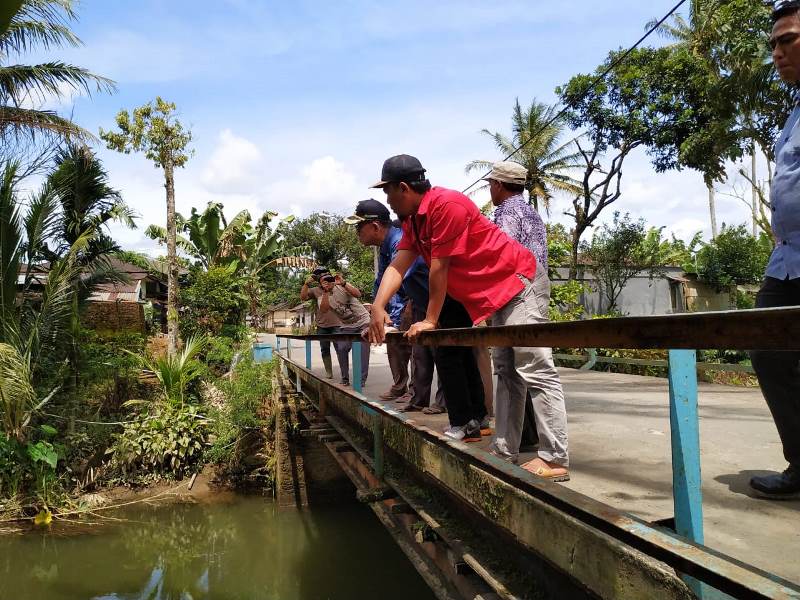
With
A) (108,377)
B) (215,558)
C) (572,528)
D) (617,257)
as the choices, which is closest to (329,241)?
(617,257)

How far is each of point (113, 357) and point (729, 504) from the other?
11959mm

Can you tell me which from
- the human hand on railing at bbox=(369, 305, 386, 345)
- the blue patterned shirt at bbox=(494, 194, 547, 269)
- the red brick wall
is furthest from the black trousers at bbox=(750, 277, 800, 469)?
the red brick wall

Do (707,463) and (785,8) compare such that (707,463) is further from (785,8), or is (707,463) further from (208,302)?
(208,302)

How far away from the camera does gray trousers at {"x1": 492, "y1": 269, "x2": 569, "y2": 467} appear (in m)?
2.51

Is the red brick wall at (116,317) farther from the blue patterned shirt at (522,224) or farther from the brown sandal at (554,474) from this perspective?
the brown sandal at (554,474)

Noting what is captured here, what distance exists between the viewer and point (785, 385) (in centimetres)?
212

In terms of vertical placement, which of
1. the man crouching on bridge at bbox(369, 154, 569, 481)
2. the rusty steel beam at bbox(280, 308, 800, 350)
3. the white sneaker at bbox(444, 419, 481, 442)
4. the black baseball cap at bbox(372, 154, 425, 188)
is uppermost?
the black baseball cap at bbox(372, 154, 425, 188)

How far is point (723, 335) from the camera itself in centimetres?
Answer: 98

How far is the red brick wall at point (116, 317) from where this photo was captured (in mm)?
15164

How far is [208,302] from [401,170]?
534 inches

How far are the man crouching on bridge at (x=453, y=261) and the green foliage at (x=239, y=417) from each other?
26.9 ft

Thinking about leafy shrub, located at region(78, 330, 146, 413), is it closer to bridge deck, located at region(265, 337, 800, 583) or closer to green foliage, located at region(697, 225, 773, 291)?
bridge deck, located at region(265, 337, 800, 583)

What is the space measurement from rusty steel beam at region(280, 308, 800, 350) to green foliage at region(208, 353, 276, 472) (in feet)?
31.4

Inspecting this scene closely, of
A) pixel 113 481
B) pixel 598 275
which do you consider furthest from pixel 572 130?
pixel 113 481
